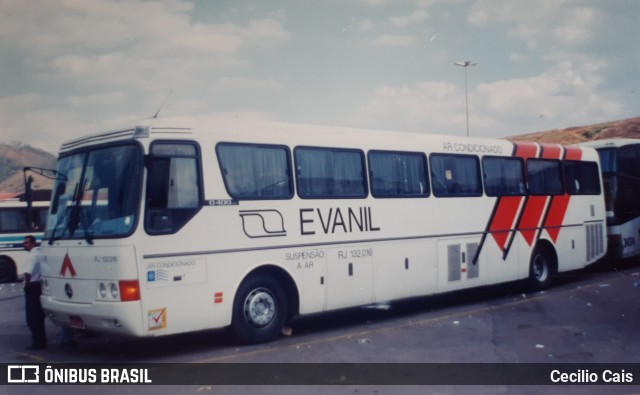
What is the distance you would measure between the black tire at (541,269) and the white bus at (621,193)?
382cm

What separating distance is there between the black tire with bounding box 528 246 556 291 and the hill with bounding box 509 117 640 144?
124 ft

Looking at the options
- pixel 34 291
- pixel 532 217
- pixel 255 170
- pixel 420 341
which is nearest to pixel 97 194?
pixel 34 291

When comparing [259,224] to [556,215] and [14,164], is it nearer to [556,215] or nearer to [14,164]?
[556,215]

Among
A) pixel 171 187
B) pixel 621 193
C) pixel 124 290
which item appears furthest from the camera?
pixel 621 193

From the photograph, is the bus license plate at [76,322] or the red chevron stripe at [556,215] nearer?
the bus license plate at [76,322]

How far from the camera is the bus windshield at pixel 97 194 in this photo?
8.57 m

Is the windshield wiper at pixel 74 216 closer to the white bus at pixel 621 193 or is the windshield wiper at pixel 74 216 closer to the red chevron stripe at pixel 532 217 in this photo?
the red chevron stripe at pixel 532 217

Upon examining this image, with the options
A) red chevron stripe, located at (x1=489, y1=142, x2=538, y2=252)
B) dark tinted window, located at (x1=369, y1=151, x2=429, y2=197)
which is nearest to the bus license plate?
dark tinted window, located at (x1=369, y1=151, x2=429, y2=197)

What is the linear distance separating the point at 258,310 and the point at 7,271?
57.1 feet

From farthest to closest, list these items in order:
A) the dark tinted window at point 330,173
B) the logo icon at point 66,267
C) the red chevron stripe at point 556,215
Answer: the red chevron stripe at point 556,215
the dark tinted window at point 330,173
the logo icon at point 66,267

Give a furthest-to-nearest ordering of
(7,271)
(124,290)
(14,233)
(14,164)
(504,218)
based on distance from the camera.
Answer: (14,164) → (14,233) → (7,271) → (504,218) → (124,290)

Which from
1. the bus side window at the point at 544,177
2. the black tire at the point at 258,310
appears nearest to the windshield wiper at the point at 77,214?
the black tire at the point at 258,310

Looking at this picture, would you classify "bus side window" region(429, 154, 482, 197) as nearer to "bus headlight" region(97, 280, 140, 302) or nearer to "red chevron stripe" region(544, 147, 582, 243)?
"red chevron stripe" region(544, 147, 582, 243)

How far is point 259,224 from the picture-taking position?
31.9 feet
